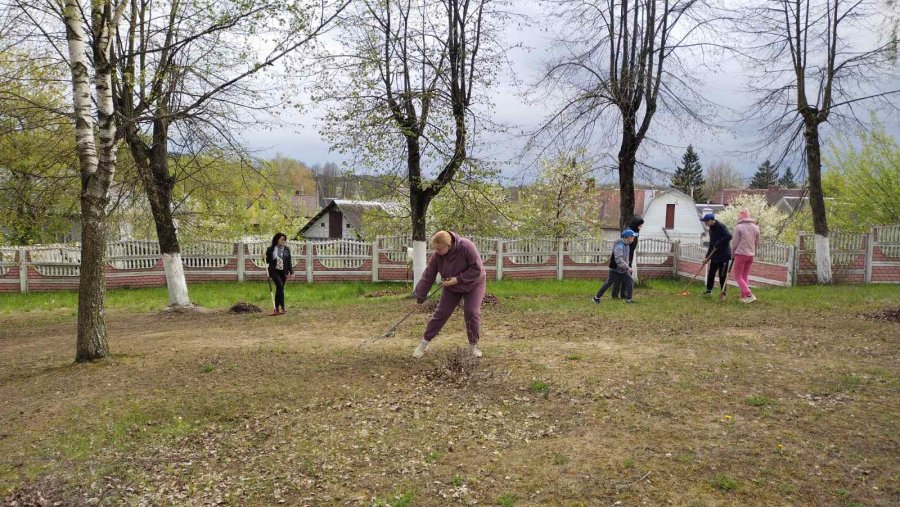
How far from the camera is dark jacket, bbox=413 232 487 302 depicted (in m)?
6.88

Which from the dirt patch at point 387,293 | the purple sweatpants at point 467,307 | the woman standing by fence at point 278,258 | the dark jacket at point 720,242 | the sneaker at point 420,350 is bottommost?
the dirt patch at point 387,293

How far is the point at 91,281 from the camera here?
23.3ft

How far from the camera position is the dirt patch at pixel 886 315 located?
30.7 feet

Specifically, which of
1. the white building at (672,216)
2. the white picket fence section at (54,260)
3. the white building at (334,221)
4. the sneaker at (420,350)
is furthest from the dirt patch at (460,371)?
the white building at (672,216)

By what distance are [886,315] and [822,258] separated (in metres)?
7.02

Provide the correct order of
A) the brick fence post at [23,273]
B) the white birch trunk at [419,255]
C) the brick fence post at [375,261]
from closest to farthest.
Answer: the white birch trunk at [419,255], the brick fence post at [23,273], the brick fence post at [375,261]

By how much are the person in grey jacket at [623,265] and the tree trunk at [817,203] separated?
6938 millimetres

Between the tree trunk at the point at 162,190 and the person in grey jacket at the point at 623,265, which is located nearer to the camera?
the tree trunk at the point at 162,190

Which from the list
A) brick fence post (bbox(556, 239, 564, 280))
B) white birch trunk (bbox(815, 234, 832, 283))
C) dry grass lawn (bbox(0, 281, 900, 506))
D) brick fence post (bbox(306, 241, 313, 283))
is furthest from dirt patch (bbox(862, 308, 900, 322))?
brick fence post (bbox(306, 241, 313, 283))

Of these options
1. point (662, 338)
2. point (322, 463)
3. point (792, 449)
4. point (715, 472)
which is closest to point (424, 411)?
point (322, 463)

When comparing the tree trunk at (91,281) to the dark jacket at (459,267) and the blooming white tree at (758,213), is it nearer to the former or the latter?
the dark jacket at (459,267)

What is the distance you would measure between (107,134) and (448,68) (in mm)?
8047

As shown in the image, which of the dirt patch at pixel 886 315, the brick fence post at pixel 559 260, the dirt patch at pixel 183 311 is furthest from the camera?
the brick fence post at pixel 559 260

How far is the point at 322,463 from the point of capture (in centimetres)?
461
